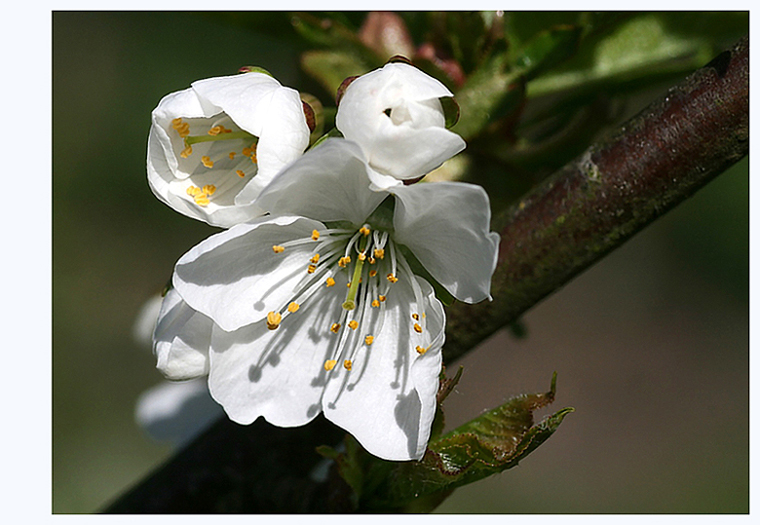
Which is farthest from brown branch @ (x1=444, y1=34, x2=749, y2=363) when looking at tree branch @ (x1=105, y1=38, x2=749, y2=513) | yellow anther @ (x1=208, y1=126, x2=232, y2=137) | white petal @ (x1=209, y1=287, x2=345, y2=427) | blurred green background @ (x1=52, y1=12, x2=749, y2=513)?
blurred green background @ (x1=52, y1=12, x2=749, y2=513)

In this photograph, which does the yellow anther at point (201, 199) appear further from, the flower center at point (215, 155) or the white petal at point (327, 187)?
the white petal at point (327, 187)

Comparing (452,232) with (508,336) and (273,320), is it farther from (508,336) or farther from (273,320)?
(508,336)

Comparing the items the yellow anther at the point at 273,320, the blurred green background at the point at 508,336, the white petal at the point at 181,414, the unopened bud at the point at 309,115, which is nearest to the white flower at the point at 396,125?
the unopened bud at the point at 309,115

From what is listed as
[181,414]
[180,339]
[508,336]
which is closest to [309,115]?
[180,339]

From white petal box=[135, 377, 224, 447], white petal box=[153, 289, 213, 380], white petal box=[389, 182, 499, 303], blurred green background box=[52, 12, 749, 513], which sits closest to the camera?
white petal box=[389, 182, 499, 303]

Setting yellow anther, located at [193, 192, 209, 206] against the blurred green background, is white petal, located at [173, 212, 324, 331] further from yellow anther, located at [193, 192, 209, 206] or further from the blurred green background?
the blurred green background
